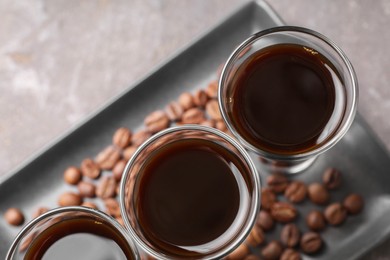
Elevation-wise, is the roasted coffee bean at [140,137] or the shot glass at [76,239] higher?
the roasted coffee bean at [140,137]

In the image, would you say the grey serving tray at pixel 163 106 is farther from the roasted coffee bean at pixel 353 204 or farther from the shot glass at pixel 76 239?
the shot glass at pixel 76 239

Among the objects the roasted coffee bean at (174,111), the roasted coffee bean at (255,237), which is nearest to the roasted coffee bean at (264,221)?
the roasted coffee bean at (255,237)

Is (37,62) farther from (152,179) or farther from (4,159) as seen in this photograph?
(152,179)

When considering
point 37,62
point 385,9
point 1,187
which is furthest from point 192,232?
point 385,9

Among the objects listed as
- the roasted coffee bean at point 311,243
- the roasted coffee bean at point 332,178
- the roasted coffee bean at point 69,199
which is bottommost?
the roasted coffee bean at point 311,243

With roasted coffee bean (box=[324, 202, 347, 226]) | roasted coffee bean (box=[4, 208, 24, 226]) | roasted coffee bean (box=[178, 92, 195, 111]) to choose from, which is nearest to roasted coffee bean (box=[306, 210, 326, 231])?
roasted coffee bean (box=[324, 202, 347, 226])

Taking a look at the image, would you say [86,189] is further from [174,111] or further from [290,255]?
[290,255]

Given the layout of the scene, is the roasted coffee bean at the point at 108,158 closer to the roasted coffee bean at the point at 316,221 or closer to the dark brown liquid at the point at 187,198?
the dark brown liquid at the point at 187,198

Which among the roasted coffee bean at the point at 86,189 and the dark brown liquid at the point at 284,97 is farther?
the roasted coffee bean at the point at 86,189

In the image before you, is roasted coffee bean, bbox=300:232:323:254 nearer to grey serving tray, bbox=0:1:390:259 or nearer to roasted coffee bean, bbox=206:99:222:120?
grey serving tray, bbox=0:1:390:259
